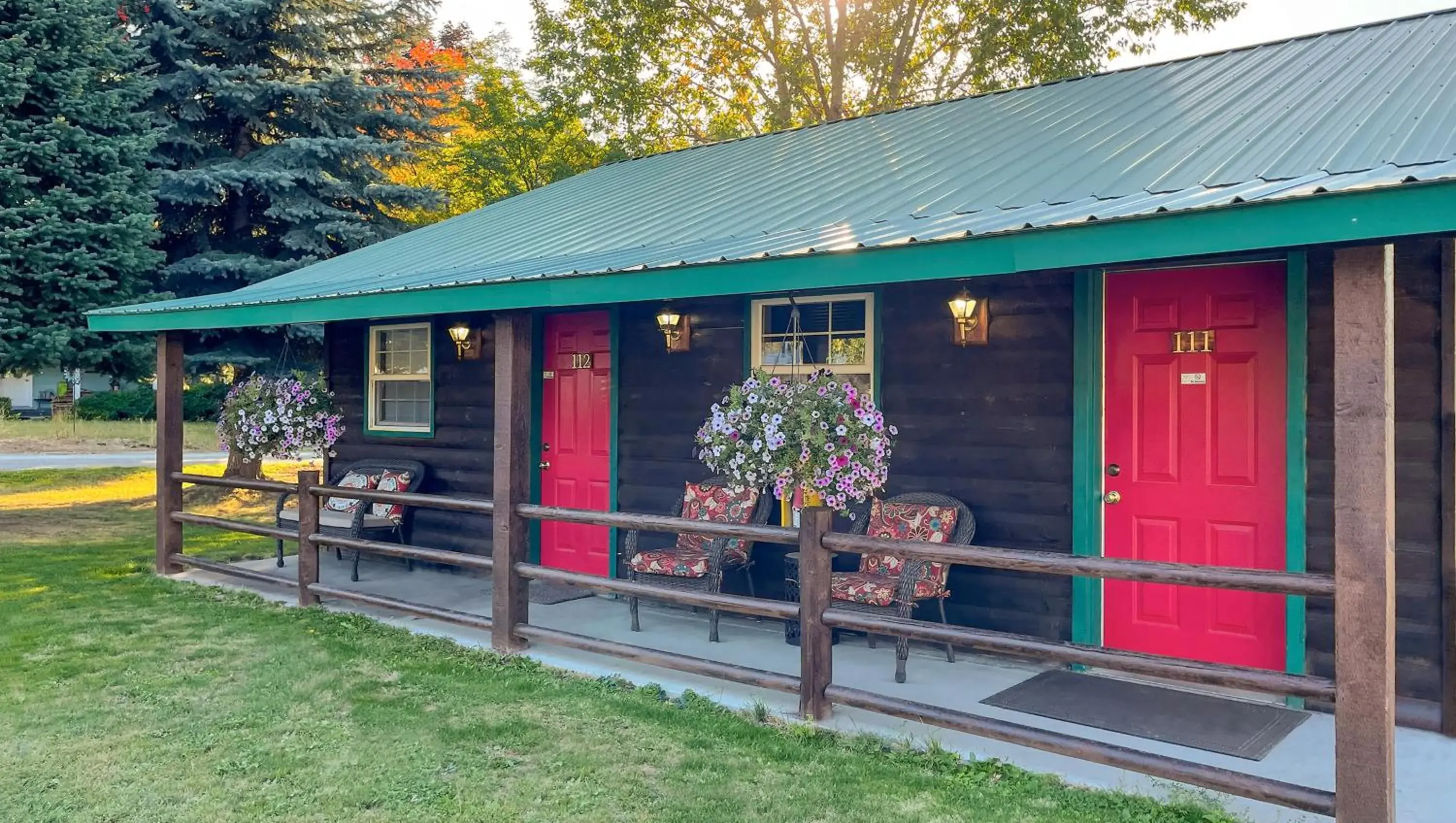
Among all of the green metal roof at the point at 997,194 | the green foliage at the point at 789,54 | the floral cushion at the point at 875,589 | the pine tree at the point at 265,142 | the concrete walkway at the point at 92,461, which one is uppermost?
the green foliage at the point at 789,54

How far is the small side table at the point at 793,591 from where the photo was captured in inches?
221

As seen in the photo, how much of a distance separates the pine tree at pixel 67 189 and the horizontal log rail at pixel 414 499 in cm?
630

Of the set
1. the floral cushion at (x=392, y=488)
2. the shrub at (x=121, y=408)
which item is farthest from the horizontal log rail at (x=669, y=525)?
the shrub at (x=121, y=408)

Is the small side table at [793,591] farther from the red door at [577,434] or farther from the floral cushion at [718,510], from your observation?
the red door at [577,434]

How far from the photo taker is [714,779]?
148 inches

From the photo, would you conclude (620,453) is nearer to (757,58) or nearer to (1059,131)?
(1059,131)

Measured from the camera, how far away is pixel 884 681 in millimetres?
5004

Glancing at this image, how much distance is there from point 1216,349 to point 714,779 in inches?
124

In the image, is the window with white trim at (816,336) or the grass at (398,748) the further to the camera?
the window with white trim at (816,336)

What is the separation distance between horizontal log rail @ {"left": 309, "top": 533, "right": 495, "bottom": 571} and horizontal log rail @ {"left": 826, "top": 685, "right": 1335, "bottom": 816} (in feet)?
7.78

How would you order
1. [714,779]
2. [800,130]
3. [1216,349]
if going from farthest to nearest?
[800,130]
[1216,349]
[714,779]

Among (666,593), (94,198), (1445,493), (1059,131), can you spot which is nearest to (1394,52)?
(1059,131)

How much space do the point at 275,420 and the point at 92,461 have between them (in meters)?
11.7

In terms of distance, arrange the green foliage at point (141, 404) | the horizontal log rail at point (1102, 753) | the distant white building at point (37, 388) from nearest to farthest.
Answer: the horizontal log rail at point (1102, 753), the green foliage at point (141, 404), the distant white building at point (37, 388)
